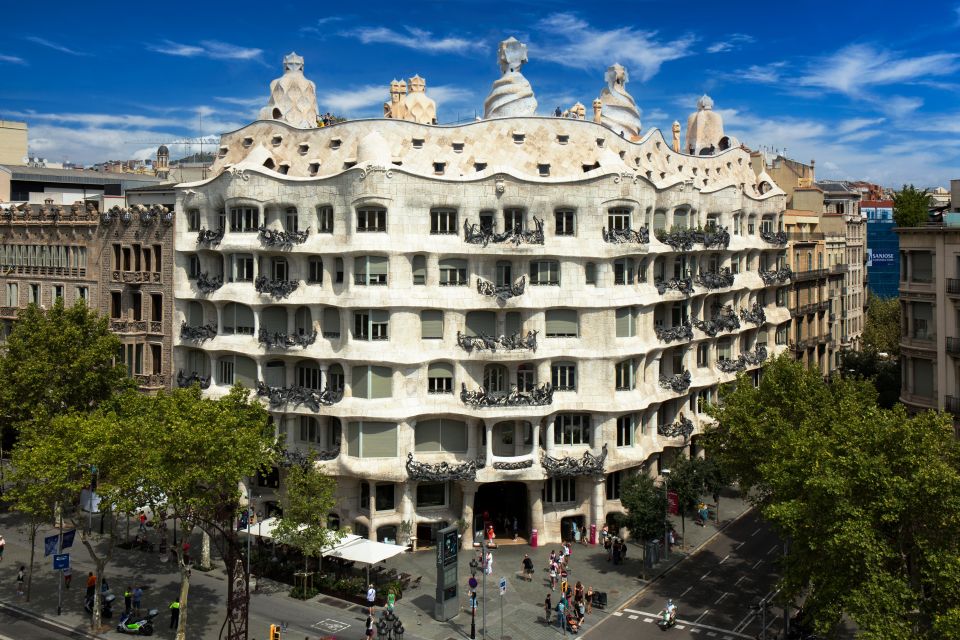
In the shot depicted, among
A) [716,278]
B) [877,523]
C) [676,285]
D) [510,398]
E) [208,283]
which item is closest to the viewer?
[877,523]

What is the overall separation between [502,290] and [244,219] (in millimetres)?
19751

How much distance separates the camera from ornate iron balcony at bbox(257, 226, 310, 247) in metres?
62.4

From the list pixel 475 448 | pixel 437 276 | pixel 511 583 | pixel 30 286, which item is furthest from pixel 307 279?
pixel 30 286

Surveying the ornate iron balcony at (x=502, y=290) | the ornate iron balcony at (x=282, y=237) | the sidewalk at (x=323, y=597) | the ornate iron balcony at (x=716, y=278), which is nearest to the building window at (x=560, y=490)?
the sidewalk at (x=323, y=597)

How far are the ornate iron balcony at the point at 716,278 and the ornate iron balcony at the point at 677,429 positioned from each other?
11.5 m

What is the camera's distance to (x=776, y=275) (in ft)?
282

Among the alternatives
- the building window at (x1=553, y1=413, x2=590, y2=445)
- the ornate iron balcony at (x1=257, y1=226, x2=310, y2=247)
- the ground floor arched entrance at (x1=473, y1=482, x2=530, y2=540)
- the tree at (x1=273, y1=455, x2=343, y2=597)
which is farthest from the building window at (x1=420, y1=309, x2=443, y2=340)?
the ground floor arched entrance at (x1=473, y1=482, x2=530, y2=540)

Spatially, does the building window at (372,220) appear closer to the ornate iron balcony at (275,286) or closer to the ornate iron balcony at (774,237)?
the ornate iron balcony at (275,286)

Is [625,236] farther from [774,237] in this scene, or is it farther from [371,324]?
[774,237]

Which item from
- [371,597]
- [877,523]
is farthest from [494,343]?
[877,523]

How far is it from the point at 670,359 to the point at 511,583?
79.2 feet

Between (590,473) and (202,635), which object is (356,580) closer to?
(202,635)

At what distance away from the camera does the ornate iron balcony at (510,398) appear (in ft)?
198

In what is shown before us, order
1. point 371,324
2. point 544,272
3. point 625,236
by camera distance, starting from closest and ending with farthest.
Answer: point 371,324
point 544,272
point 625,236
